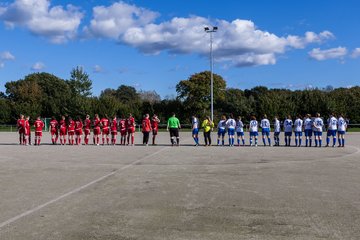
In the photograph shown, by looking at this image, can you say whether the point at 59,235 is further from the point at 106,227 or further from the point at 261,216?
the point at 261,216

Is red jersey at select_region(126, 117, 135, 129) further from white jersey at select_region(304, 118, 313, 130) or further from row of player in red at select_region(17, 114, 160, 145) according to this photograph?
white jersey at select_region(304, 118, 313, 130)

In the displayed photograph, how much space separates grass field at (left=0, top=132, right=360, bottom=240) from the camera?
653 centimetres

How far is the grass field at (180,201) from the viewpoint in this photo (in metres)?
6.53

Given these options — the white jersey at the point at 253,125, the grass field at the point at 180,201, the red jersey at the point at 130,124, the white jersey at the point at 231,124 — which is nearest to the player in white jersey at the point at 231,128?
the white jersey at the point at 231,124

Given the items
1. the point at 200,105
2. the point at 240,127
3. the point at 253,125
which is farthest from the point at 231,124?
the point at 200,105

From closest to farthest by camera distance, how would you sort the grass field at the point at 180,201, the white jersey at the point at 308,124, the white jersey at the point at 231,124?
the grass field at the point at 180,201 < the white jersey at the point at 308,124 < the white jersey at the point at 231,124

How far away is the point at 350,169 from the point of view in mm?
13773

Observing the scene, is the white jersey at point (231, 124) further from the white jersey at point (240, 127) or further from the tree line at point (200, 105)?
the tree line at point (200, 105)

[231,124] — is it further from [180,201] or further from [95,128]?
[180,201]

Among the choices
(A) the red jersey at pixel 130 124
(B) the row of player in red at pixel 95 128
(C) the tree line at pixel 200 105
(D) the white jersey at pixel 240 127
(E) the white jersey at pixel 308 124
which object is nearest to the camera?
(E) the white jersey at pixel 308 124

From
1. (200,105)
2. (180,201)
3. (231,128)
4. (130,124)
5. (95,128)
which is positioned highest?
(200,105)

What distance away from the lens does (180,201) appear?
8.76m

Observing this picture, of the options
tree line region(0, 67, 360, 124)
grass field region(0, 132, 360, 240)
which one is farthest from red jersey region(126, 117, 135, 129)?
tree line region(0, 67, 360, 124)

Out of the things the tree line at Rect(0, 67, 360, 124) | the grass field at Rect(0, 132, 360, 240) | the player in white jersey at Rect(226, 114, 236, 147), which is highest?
the tree line at Rect(0, 67, 360, 124)
